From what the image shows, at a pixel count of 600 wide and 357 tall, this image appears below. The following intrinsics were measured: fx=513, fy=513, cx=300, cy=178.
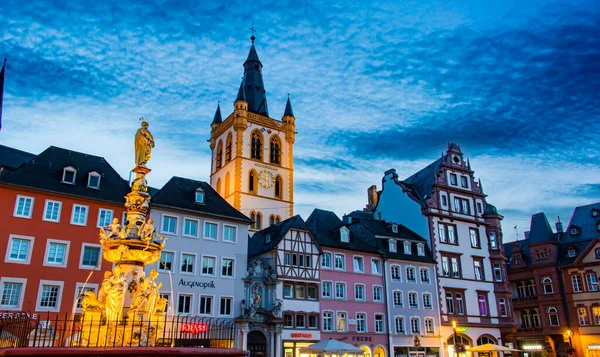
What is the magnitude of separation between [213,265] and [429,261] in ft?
70.7

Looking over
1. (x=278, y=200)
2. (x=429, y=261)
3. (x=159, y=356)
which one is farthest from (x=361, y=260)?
(x=159, y=356)

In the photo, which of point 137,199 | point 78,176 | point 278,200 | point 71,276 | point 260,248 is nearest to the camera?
point 137,199

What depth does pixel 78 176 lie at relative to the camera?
35969mm

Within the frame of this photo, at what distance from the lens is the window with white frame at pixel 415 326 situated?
4554 cm

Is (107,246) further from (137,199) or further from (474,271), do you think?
(474,271)

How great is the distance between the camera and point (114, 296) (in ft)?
52.0

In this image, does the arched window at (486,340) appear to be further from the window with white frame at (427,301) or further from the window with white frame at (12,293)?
the window with white frame at (12,293)

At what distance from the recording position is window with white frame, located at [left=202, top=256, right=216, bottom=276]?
1478 inches

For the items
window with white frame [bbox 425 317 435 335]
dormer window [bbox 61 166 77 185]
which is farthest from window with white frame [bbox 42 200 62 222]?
window with white frame [bbox 425 317 435 335]

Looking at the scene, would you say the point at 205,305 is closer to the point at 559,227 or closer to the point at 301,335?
the point at 301,335

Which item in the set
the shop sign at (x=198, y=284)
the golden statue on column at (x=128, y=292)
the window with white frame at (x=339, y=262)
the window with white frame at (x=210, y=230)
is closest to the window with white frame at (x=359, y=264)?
the window with white frame at (x=339, y=262)

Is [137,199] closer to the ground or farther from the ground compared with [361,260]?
closer to the ground

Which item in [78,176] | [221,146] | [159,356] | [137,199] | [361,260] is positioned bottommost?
[159,356]

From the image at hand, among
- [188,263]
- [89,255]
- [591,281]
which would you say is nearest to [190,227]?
[188,263]
